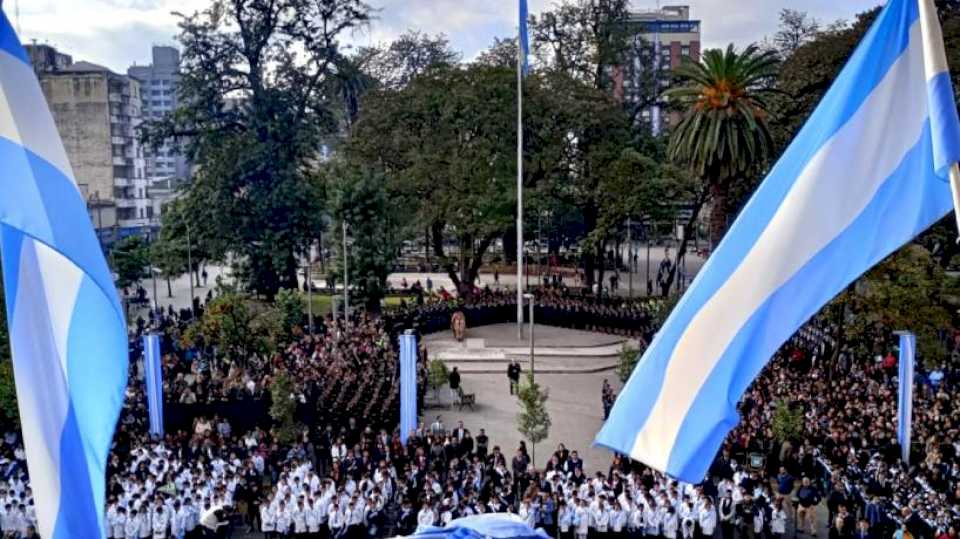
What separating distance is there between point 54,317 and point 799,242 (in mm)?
5465

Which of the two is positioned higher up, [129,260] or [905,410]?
[129,260]

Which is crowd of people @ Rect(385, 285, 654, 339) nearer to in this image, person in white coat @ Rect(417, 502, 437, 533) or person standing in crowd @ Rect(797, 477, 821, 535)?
person standing in crowd @ Rect(797, 477, 821, 535)

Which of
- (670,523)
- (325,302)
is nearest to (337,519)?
(670,523)

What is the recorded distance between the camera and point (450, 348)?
111 ft

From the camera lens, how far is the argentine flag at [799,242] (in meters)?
6.41

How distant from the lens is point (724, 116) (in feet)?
94.5

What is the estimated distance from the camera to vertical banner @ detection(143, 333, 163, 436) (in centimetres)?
2083

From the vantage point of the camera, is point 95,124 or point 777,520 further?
point 95,124

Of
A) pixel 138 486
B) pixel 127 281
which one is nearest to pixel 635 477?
pixel 138 486

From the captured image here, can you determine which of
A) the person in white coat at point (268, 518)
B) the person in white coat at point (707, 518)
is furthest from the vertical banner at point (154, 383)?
the person in white coat at point (707, 518)

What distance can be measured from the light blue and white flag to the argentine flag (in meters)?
3.76

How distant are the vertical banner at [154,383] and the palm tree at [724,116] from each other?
16.8 meters

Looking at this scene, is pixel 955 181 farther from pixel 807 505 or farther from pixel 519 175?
pixel 519 175

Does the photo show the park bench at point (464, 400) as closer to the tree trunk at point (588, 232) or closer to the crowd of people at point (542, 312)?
the crowd of people at point (542, 312)
